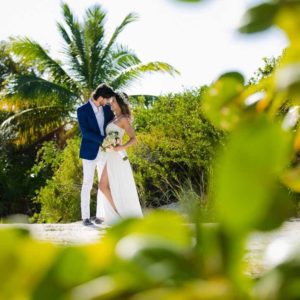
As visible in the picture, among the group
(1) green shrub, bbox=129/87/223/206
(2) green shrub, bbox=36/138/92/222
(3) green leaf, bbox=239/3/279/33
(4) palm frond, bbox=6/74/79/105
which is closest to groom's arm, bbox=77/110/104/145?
(1) green shrub, bbox=129/87/223/206

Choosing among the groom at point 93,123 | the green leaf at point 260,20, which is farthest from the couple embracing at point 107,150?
the green leaf at point 260,20

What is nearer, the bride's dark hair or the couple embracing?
the couple embracing

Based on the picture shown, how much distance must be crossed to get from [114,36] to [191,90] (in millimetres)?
5106

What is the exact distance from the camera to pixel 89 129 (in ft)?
22.0

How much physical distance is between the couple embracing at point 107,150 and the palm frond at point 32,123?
22.8 ft

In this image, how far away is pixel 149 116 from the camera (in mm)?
10242

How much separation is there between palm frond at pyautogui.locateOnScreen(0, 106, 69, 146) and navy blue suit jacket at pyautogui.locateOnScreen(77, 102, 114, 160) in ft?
24.4

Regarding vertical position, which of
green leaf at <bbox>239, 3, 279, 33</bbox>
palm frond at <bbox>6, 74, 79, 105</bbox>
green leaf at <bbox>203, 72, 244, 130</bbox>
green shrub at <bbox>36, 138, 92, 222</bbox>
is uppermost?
palm frond at <bbox>6, 74, 79, 105</bbox>

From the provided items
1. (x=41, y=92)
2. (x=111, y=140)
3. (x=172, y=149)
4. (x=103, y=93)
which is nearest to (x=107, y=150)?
(x=111, y=140)

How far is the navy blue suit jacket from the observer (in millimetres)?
6625

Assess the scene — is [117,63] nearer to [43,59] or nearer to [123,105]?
[43,59]

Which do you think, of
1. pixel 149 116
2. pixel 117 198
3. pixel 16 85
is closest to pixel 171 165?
pixel 149 116

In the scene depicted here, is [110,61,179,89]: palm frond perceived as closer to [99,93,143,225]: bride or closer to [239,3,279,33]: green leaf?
[99,93,143,225]: bride

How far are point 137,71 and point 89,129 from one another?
741 centimetres
